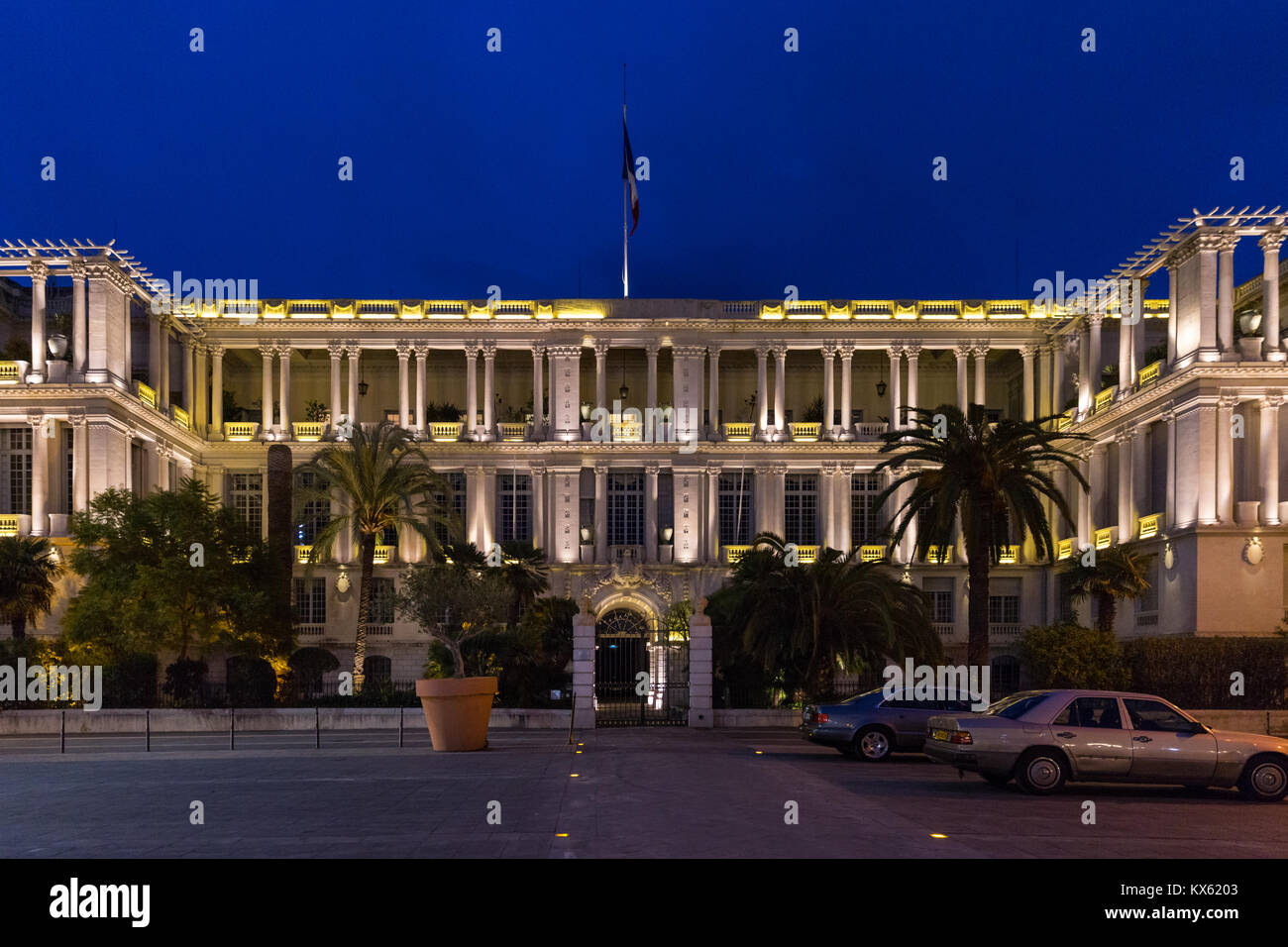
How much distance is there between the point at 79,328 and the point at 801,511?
32.0 meters

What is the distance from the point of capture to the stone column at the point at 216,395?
60344 millimetres

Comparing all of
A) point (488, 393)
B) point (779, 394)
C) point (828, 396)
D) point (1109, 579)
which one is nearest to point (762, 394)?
point (779, 394)

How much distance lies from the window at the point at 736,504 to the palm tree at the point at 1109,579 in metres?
18.4

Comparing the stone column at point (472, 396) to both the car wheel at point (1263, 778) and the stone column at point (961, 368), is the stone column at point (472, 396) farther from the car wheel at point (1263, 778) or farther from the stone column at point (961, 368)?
the car wheel at point (1263, 778)

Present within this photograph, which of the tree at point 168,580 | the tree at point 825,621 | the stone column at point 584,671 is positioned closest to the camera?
the stone column at point 584,671

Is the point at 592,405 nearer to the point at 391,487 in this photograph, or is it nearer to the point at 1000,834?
the point at 391,487

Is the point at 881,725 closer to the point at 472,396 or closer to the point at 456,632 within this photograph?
the point at 456,632

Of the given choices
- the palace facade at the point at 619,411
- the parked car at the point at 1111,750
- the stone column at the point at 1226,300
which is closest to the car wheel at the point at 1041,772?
the parked car at the point at 1111,750

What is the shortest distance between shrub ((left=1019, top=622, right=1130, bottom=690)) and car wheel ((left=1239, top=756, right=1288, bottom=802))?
64.1ft

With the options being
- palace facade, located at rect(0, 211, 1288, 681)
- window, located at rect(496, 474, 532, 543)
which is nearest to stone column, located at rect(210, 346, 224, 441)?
palace facade, located at rect(0, 211, 1288, 681)

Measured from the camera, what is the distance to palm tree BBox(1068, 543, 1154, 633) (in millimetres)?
43359

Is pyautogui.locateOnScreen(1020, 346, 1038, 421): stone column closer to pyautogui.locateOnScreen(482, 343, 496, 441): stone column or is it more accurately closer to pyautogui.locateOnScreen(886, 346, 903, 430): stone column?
pyautogui.locateOnScreen(886, 346, 903, 430): stone column

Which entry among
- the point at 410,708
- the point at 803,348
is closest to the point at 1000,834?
the point at 410,708

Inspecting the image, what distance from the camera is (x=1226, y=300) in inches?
1741
